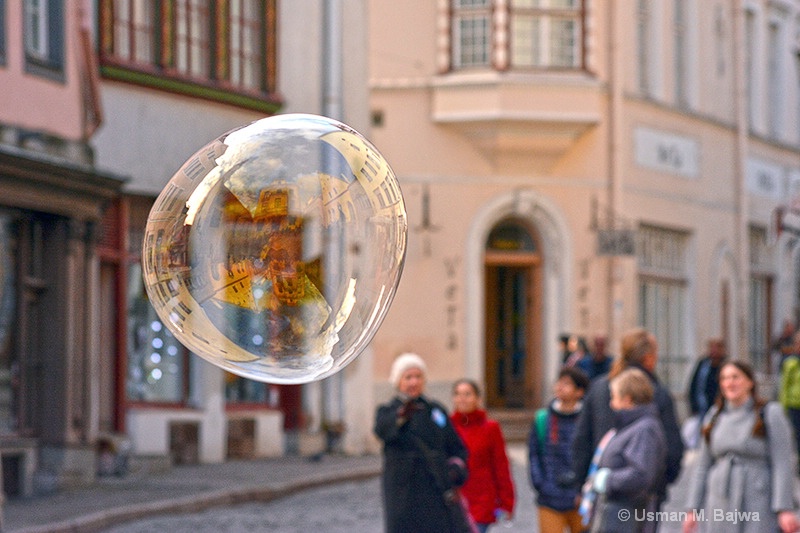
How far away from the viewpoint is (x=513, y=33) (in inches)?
1073

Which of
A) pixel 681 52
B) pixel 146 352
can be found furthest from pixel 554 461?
pixel 681 52

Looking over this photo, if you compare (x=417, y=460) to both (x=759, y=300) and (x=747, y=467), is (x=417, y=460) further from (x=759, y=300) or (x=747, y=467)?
(x=759, y=300)

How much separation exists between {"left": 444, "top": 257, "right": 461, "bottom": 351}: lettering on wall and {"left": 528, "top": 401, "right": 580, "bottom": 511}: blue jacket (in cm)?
1630

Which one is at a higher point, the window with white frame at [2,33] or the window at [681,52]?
the window at [681,52]

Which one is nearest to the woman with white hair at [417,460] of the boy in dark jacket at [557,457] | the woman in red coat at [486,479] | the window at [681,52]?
the woman in red coat at [486,479]

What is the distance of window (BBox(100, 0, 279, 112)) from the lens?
65.8 ft

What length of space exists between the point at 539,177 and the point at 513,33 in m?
2.34

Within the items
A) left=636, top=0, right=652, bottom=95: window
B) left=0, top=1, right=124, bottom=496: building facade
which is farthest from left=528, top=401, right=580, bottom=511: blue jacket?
left=636, top=0, right=652, bottom=95: window

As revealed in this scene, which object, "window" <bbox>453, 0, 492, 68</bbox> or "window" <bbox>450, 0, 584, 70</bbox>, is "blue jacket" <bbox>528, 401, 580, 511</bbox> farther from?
"window" <bbox>453, 0, 492, 68</bbox>

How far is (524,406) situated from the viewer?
92.1 feet

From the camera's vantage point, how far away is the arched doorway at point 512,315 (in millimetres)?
28016

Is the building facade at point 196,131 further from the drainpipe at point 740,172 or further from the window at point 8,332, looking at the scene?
the drainpipe at point 740,172

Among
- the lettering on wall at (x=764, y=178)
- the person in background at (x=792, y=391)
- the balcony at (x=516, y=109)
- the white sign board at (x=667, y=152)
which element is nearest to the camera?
the person in background at (x=792, y=391)

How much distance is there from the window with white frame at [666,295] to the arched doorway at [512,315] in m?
2.07
